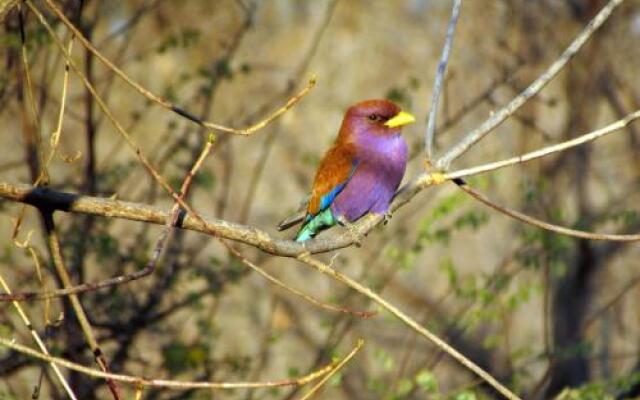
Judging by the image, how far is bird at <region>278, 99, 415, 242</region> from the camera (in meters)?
4.53

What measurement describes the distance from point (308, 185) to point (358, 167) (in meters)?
3.93

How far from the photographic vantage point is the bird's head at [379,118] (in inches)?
183

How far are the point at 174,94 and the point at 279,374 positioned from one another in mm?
2948

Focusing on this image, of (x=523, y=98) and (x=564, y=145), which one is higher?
(x=523, y=98)

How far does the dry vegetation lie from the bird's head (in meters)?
0.72

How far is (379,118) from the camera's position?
470cm

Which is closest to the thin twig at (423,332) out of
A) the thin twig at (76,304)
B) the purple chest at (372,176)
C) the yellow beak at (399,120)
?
the thin twig at (76,304)

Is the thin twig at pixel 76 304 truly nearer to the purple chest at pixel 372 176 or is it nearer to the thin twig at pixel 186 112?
the thin twig at pixel 186 112

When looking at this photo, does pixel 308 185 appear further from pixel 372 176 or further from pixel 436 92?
pixel 436 92

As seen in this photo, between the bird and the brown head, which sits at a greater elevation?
the brown head

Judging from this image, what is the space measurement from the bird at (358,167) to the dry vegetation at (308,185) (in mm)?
696

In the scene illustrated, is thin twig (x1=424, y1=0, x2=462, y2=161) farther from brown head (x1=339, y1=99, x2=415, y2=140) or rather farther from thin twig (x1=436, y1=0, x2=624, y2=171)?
brown head (x1=339, y1=99, x2=415, y2=140)

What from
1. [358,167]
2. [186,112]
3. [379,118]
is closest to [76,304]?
[186,112]

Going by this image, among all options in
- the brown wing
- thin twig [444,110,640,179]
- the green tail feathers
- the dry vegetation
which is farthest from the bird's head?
thin twig [444,110,640,179]
